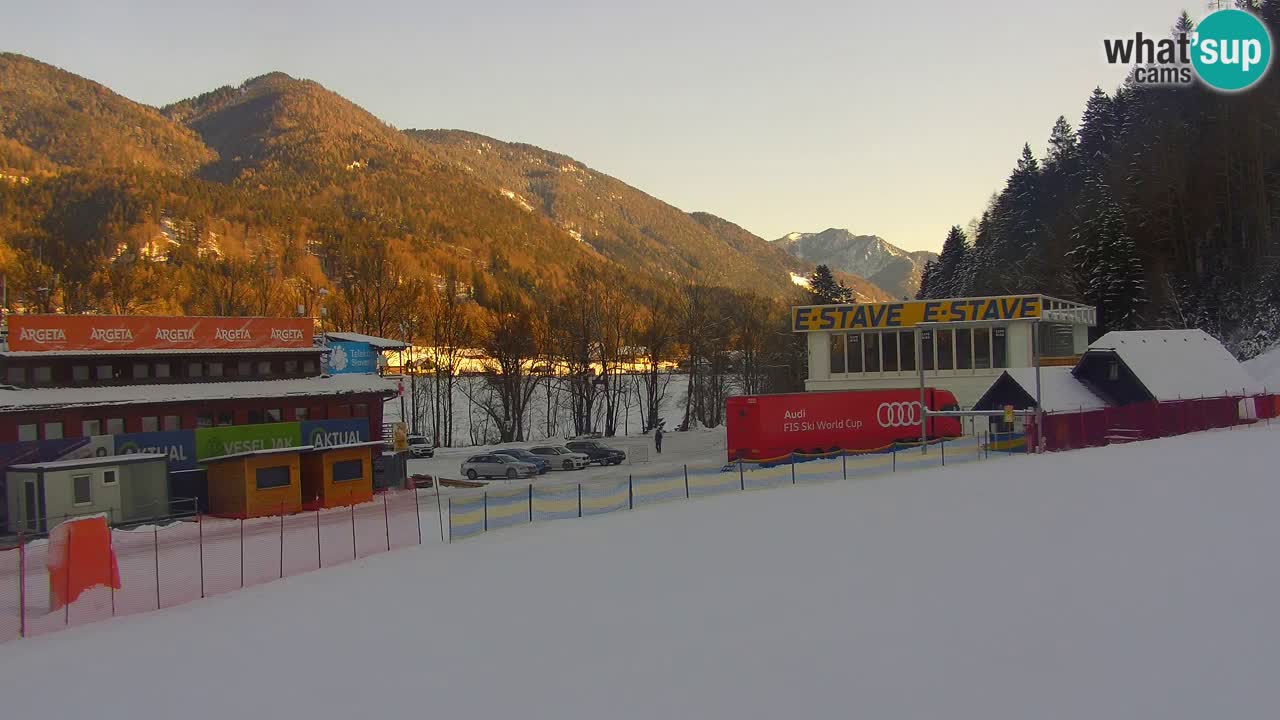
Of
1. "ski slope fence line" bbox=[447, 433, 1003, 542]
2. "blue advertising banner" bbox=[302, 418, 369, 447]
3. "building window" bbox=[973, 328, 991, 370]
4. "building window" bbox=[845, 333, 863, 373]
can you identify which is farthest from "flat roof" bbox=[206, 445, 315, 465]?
"building window" bbox=[973, 328, 991, 370]

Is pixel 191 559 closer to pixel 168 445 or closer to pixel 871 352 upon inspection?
pixel 168 445

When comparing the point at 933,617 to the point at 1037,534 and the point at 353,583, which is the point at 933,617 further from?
the point at 353,583

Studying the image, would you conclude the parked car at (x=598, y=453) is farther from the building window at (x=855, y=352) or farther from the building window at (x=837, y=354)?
the building window at (x=855, y=352)

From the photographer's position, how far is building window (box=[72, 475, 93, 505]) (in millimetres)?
28766

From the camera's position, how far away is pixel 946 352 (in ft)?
166

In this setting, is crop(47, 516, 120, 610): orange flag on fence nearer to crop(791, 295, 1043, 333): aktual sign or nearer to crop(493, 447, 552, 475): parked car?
crop(493, 447, 552, 475): parked car

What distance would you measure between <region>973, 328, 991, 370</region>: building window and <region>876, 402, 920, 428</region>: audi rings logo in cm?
986

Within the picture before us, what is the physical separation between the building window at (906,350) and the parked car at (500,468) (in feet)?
76.2

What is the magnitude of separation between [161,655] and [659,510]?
13.7 meters

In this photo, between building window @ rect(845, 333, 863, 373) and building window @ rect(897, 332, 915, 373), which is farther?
building window @ rect(845, 333, 863, 373)

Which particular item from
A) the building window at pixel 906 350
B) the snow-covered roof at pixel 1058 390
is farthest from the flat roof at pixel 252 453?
the building window at pixel 906 350

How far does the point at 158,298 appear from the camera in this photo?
83688mm

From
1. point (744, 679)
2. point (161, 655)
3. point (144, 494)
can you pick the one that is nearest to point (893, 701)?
point (744, 679)

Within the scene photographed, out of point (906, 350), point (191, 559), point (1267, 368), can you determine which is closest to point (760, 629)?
point (191, 559)
